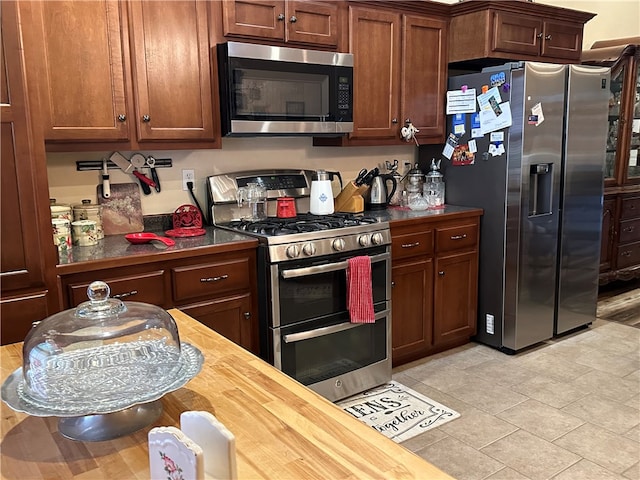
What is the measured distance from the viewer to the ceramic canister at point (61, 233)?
7.97 feet

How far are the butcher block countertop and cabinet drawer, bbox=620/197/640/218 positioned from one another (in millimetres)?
4574

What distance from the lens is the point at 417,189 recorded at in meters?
3.79

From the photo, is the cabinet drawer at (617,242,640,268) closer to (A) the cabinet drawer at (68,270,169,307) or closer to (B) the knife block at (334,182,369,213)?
(B) the knife block at (334,182,369,213)

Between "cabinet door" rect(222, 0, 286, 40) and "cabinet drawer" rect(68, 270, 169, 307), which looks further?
"cabinet door" rect(222, 0, 286, 40)

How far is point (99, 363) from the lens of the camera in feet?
3.55

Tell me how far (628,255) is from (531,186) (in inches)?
80.3

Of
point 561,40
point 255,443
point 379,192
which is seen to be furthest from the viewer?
point 561,40

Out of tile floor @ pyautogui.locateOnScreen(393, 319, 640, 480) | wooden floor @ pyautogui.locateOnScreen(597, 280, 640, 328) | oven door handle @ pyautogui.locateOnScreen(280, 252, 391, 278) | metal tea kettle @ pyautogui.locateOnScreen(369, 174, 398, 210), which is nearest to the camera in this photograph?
tile floor @ pyautogui.locateOnScreen(393, 319, 640, 480)

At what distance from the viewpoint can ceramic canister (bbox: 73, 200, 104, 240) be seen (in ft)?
8.79

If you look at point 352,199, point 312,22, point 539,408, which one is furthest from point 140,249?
point 539,408

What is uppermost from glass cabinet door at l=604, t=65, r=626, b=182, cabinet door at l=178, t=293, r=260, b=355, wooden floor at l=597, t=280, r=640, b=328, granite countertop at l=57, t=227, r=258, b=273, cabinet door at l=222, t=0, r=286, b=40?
cabinet door at l=222, t=0, r=286, b=40

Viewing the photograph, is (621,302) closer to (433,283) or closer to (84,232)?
(433,283)

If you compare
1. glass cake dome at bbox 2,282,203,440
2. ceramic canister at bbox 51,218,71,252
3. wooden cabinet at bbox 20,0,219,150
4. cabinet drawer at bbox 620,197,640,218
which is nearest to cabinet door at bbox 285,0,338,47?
wooden cabinet at bbox 20,0,219,150

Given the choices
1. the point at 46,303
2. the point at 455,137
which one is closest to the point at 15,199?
the point at 46,303
